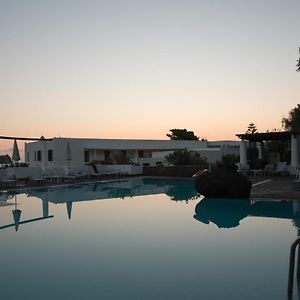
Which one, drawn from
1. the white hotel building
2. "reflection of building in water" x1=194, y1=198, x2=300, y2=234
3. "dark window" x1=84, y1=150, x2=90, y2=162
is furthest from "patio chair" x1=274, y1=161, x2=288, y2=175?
"dark window" x1=84, y1=150, x2=90, y2=162

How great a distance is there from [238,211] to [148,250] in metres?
5.40

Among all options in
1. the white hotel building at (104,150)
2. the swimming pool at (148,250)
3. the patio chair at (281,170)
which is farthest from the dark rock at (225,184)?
the white hotel building at (104,150)

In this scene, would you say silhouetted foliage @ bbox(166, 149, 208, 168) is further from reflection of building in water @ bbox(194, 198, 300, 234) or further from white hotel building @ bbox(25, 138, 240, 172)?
reflection of building in water @ bbox(194, 198, 300, 234)

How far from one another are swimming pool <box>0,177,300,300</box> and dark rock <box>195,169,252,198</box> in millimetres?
473

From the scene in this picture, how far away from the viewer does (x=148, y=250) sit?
7570mm

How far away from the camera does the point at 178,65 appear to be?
770 inches

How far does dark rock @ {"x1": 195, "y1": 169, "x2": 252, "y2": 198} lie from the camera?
46.6 feet

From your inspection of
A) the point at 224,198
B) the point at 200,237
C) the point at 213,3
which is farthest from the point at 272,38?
the point at 200,237

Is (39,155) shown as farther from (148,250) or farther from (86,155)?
(148,250)

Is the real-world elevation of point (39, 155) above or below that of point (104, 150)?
below

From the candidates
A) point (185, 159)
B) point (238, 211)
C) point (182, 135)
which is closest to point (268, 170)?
point (185, 159)

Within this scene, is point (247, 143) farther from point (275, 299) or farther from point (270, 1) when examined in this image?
point (275, 299)

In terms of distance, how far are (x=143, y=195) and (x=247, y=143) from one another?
439 inches

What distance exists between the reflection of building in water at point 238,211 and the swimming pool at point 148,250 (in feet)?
0.10
